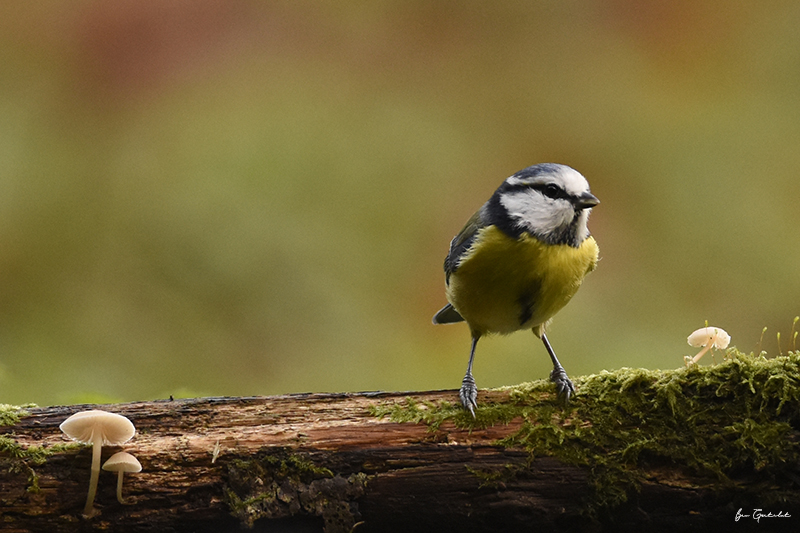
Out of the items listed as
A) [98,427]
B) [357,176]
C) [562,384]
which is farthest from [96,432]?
[357,176]

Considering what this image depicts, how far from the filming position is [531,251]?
184 cm

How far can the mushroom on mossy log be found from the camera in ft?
4.74

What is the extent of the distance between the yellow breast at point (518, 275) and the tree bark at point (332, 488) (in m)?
0.46

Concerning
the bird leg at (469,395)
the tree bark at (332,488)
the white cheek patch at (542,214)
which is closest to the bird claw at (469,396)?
the bird leg at (469,395)

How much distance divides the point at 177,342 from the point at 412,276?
3.68ft

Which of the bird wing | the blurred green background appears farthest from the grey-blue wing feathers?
the blurred green background

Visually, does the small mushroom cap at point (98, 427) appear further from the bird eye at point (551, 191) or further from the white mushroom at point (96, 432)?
the bird eye at point (551, 191)

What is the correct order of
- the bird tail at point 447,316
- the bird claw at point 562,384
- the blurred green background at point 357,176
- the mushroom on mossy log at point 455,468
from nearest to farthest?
the mushroom on mossy log at point 455,468 < the bird claw at point 562,384 < the bird tail at point 447,316 < the blurred green background at point 357,176

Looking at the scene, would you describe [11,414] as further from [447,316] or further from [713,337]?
[713,337]

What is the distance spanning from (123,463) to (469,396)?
0.79 meters

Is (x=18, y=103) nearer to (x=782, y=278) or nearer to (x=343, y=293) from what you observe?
(x=343, y=293)

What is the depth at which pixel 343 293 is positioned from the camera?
10.9 feet

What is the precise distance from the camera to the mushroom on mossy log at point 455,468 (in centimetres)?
144

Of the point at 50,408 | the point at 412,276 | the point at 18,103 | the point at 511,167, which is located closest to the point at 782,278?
the point at 511,167
